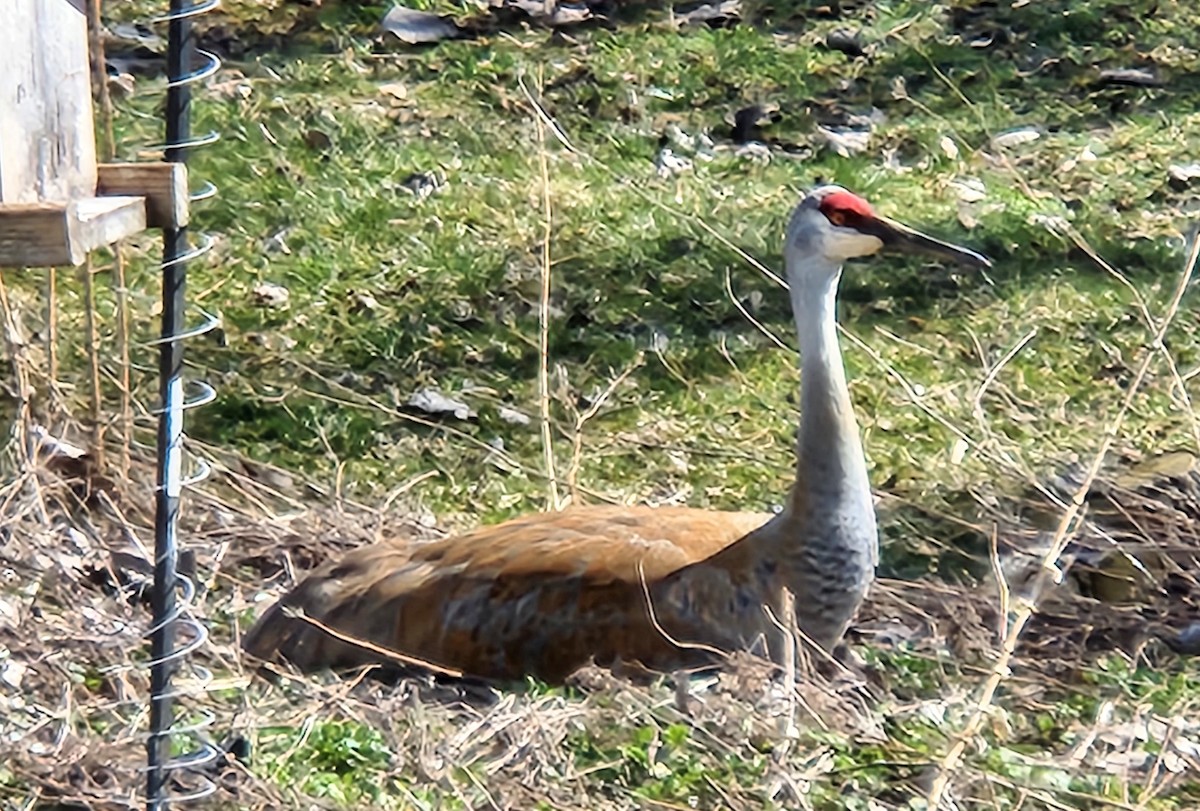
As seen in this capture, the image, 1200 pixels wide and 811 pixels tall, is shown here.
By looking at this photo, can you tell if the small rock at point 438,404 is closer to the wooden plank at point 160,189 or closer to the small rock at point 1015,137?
the small rock at point 1015,137

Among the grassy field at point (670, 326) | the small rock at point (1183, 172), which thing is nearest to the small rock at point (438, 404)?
the grassy field at point (670, 326)

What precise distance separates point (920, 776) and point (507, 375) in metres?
3.34

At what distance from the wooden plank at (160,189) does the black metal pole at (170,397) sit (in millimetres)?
32

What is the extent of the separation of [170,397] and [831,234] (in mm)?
2278

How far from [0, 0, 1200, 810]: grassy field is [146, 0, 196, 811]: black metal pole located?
2.08 feet

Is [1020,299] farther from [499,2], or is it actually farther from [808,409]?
[499,2]

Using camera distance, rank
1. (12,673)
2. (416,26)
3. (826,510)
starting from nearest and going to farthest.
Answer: (12,673)
(826,510)
(416,26)

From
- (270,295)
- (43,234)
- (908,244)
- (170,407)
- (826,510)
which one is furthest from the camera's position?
(270,295)

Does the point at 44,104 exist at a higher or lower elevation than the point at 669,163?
higher

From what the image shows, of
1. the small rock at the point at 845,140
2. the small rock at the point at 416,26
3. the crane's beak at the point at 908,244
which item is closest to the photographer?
the crane's beak at the point at 908,244

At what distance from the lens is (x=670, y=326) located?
8.34 meters

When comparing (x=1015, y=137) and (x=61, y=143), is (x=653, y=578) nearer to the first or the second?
(x=61, y=143)

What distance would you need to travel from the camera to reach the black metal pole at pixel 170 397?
4035 millimetres

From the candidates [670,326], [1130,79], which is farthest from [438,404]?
[1130,79]
